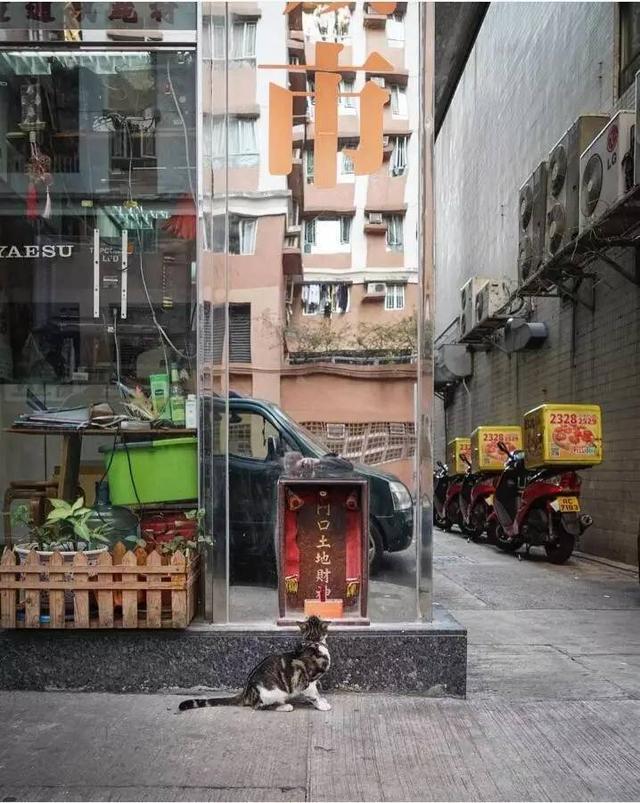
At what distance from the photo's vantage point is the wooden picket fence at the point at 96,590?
163 inches

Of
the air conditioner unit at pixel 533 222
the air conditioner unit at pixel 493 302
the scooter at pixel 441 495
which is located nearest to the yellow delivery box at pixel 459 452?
A: the scooter at pixel 441 495

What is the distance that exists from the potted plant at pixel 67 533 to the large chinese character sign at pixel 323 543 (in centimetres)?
112

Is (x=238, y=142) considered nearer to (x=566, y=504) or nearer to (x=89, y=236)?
(x=89, y=236)

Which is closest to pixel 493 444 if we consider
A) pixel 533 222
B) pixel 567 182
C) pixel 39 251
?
pixel 533 222

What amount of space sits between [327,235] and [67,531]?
7.93 ft

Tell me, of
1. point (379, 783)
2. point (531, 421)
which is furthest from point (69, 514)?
point (531, 421)

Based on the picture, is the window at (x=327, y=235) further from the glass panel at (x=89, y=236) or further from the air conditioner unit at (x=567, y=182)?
the air conditioner unit at (x=567, y=182)

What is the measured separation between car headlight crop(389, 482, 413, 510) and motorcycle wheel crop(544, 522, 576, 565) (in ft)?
18.7

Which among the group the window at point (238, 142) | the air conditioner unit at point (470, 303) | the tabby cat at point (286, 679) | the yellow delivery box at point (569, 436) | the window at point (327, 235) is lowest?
the tabby cat at point (286, 679)

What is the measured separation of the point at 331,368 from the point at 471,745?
2.20 meters

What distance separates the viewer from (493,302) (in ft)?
49.8

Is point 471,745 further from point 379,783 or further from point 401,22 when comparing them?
point 401,22

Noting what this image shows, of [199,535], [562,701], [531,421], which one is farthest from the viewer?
[531,421]

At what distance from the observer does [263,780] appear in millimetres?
3236
